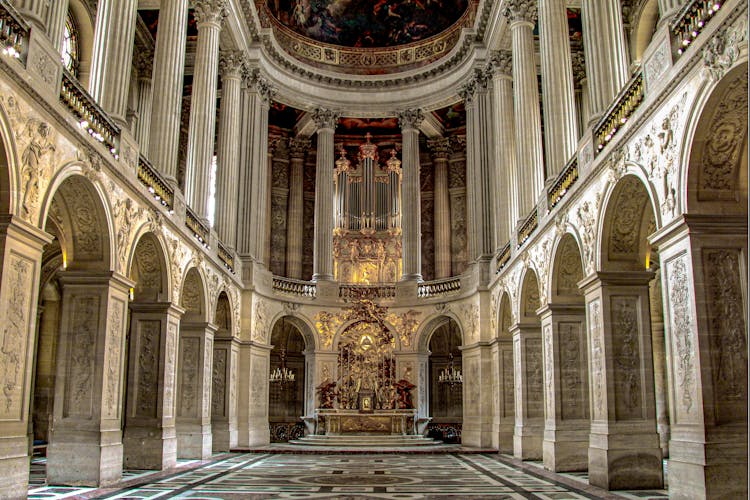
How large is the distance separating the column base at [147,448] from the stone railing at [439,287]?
533 inches

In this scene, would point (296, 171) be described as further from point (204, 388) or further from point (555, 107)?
point (555, 107)

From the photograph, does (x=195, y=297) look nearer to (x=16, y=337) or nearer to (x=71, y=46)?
(x=71, y=46)

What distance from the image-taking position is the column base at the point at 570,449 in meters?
15.4

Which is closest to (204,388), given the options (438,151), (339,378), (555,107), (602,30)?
(339,378)

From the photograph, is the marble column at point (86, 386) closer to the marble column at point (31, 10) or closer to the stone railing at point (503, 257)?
the marble column at point (31, 10)

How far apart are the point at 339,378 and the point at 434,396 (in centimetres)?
502

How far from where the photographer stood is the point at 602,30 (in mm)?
14688

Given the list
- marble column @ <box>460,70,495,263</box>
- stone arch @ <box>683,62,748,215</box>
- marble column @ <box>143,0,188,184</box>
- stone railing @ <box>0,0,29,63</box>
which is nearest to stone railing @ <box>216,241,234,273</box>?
marble column @ <box>143,0,188,184</box>

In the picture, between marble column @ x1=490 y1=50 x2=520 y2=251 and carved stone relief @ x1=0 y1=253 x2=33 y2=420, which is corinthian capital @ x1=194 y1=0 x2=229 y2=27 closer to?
marble column @ x1=490 y1=50 x2=520 y2=251

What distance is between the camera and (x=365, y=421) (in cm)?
2533

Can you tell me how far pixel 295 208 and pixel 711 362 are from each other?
2490 cm

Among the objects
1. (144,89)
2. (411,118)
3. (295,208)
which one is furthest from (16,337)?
(295,208)

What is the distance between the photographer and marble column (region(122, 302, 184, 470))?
1623 cm

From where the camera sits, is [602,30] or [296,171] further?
[296,171]
